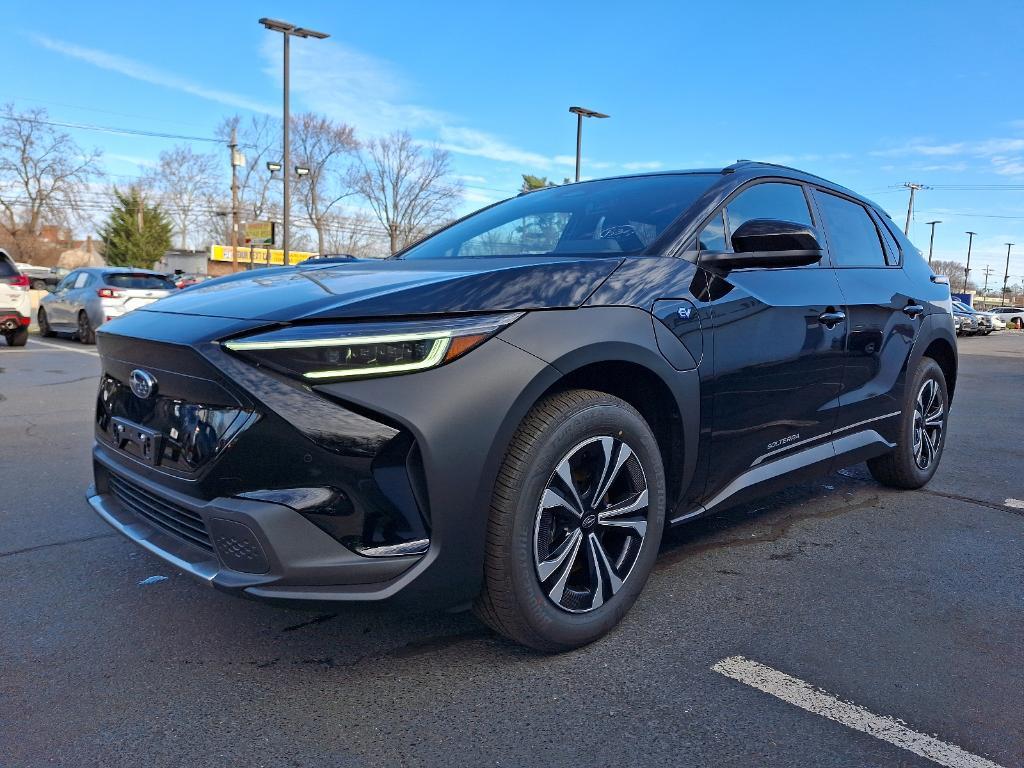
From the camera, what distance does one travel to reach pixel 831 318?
11.2ft

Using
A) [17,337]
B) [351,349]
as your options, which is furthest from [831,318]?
[17,337]

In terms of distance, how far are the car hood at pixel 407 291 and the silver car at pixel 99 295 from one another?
12630 millimetres

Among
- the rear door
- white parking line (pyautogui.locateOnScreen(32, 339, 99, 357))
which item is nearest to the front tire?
A: the rear door

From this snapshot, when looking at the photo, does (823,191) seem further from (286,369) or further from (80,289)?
(80,289)

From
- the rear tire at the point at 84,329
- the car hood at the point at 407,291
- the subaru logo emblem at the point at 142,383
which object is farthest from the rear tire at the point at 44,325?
the subaru logo emblem at the point at 142,383

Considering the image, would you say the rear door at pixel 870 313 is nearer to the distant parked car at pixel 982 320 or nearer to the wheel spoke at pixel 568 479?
the wheel spoke at pixel 568 479

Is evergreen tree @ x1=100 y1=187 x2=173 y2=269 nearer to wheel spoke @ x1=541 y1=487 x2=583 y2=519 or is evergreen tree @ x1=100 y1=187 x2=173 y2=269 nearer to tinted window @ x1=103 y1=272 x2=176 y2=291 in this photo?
tinted window @ x1=103 y1=272 x2=176 y2=291

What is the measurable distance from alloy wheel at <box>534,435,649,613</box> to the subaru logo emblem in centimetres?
121

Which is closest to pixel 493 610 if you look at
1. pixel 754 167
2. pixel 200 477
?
pixel 200 477

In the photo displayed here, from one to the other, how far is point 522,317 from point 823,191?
2387 millimetres

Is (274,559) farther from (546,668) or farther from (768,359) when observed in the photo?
(768,359)

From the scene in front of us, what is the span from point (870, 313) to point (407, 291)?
2.56m

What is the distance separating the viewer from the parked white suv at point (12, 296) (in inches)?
A: 498

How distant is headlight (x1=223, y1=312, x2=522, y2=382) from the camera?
79.0 inches
